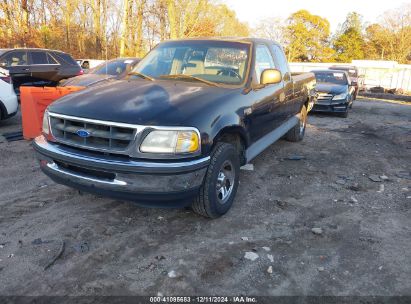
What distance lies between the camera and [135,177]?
9.75ft

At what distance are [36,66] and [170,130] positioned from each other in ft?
32.7

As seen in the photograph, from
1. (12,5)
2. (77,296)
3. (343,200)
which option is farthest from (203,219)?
(12,5)

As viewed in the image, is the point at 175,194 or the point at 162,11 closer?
the point at 175,194

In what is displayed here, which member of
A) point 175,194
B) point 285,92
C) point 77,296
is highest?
point 285,92

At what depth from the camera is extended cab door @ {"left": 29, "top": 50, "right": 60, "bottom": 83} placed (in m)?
11.1

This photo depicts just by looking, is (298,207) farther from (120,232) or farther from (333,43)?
(333,43)

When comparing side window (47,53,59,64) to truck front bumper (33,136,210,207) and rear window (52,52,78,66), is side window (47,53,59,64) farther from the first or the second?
truck front bumper (33,136,210,207)

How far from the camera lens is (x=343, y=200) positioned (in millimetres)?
4430

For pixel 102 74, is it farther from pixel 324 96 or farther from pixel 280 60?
pixel 324 96

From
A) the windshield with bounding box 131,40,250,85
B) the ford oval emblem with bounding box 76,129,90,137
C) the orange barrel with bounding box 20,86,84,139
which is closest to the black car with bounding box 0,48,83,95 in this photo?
the orange barrel with bounding box 20,86,84,139

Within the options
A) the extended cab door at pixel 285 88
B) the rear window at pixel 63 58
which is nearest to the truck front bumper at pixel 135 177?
the extended cab door at pixel 285 88

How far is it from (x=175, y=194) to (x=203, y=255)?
61cm

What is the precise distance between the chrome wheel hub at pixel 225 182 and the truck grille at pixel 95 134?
3.43ft

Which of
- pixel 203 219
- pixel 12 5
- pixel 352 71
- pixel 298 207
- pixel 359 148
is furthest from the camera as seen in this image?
pixel 12 5
